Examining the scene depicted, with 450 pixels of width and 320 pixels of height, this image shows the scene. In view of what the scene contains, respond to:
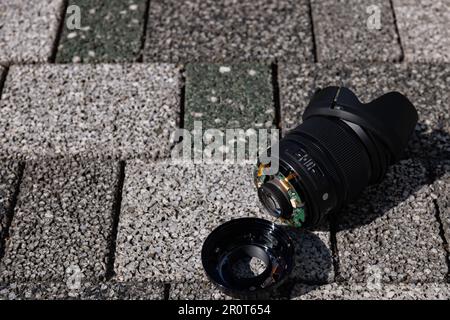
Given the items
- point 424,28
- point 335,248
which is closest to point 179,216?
point 335,248

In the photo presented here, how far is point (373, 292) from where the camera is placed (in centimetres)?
362

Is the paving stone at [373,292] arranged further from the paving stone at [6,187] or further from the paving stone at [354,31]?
the paving stone at [354,31]

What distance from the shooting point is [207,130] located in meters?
4.36

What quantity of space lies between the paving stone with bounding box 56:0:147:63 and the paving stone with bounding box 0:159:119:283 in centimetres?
91

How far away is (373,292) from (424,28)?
2.11 m

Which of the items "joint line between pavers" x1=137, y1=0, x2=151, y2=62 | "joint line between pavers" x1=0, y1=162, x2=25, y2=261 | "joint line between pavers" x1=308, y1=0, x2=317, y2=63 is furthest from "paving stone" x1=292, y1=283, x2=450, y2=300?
"joint line between pavers" x1=137, y1=0, x2=151, y2=62

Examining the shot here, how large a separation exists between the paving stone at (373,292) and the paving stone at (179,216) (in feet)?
0.24

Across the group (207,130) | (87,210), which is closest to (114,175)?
(87,210)

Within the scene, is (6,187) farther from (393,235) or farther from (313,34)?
(313,34)

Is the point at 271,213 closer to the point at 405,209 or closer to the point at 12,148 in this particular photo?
the point at 405,209

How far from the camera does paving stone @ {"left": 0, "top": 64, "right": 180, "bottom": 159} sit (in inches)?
168

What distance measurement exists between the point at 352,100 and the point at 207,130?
946mm

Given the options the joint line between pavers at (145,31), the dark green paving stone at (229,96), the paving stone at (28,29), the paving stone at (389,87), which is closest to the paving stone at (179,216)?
the dark green paving stone at (229,96)

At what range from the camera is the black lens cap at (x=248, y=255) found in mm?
3566
